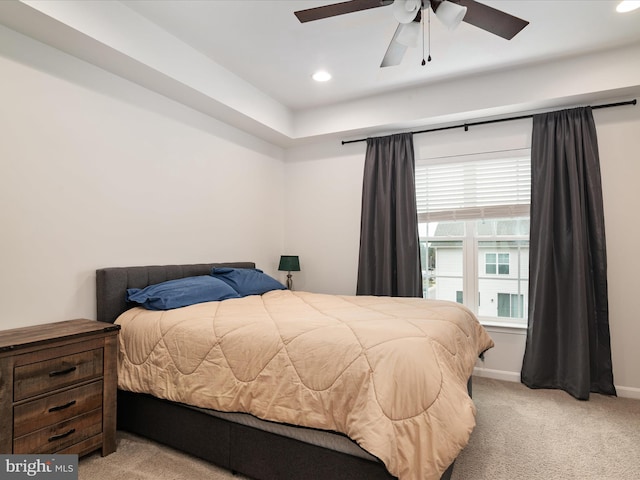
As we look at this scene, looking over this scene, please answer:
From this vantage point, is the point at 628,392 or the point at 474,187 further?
Result: the point at 474,187

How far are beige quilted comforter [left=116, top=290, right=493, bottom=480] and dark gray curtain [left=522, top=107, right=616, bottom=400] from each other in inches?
46.6

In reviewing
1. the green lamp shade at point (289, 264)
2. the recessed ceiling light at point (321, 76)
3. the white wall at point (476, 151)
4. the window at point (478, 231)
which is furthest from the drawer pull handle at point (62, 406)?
the window at point (478, 231)

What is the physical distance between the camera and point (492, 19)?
202 centimetres

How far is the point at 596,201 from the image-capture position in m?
3.21

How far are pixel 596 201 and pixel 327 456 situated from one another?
10.2ft

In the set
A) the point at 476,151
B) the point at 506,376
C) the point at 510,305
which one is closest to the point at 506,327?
the point at 510,305

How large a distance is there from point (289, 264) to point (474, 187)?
7.16ft

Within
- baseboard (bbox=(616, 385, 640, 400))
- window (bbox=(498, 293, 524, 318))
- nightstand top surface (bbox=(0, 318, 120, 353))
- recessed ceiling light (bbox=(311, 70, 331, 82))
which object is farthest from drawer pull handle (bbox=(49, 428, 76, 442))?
baseboard (bbox=(616, 385, 640, 400))

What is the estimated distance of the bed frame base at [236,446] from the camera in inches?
65.1

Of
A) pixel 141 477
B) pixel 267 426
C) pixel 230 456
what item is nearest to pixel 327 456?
pixel 267 426

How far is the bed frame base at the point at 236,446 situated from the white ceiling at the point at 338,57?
2335 millimetres

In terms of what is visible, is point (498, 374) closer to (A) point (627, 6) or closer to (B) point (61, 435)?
(A) point (627, 6)

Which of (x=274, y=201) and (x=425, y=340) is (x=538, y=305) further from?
(x=274, y=201)

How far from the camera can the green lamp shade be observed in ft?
14.3
